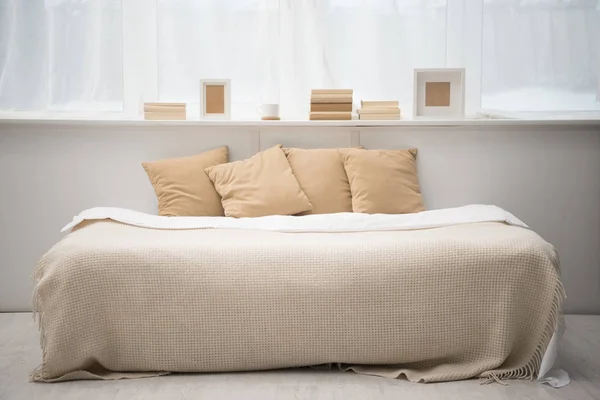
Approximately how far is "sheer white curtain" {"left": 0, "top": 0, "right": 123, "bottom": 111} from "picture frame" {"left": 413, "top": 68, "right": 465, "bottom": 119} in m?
1.47

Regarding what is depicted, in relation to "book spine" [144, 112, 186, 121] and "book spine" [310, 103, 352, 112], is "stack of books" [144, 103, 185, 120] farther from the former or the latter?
"book spine" [310, 103, 352, 112]

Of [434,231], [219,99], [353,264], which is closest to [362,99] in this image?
[219,99]

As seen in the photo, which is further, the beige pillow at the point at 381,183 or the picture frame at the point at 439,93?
the picture frame at the point at 439,93

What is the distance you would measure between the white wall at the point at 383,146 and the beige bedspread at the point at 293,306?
0.94m

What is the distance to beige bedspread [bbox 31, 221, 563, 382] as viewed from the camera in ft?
9.07

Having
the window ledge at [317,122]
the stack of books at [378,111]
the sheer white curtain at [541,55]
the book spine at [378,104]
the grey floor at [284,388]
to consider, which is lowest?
the grey floor at [284,388]

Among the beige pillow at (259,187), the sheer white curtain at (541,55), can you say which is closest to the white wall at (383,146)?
the beige pillow at (259,187)

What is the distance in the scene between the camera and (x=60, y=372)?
278 centimetres

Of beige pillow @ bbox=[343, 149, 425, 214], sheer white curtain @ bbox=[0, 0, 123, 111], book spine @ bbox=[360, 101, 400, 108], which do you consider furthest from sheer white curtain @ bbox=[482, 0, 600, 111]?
sheer white curtain @ bbox=[0, 0, 123, 111]

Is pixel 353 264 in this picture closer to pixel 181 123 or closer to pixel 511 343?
pixel 511 343

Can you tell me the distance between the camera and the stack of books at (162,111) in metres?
3.72

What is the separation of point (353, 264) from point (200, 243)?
55 cm

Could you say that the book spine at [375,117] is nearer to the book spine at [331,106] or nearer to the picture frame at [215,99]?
the book spine at [331,106]

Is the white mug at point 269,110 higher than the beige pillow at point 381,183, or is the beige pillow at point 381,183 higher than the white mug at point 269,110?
the white mug at point 269,110
